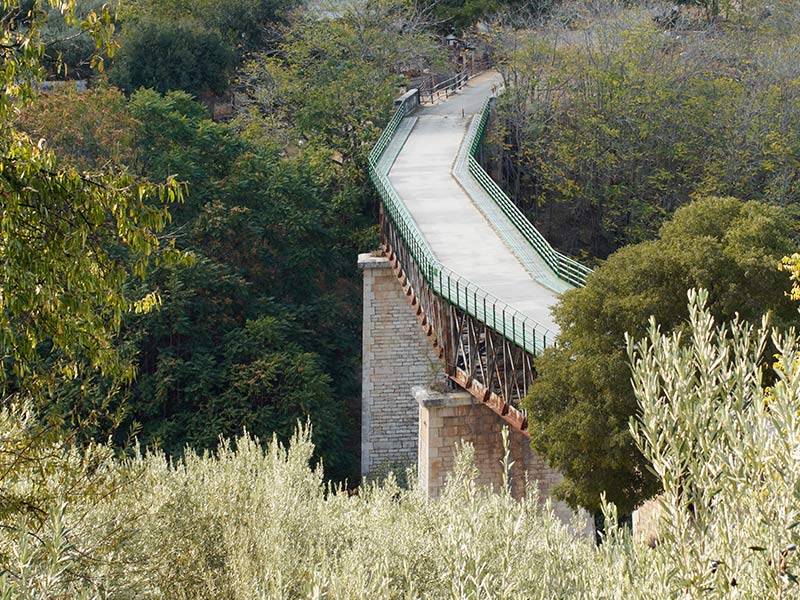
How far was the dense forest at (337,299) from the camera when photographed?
4.97 meters

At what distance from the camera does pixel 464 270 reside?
2139 centimetres

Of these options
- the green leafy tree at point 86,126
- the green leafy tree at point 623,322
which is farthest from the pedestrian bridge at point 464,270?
the green leafy tree at point 86,126

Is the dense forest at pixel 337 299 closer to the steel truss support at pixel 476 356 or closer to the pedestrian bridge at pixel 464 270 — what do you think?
the pedestrian bridge at pixel 464 270

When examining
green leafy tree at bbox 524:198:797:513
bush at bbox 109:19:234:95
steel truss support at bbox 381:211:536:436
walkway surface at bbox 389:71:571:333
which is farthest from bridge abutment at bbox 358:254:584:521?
bush at bbox 109:19:234:95

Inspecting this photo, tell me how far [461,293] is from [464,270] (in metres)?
1.92

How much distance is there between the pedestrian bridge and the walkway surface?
3 centimetres

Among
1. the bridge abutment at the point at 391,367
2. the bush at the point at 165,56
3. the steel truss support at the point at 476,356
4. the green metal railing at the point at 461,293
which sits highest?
the bush at the point at 165,56

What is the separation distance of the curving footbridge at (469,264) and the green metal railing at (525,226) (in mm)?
40

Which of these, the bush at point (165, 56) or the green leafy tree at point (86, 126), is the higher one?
the bush at point (165, 56)

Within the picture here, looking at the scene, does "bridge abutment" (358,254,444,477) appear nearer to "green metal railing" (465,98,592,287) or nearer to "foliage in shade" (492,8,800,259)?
"green metal railing" (465,98,592,287)

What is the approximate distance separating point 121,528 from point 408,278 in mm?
18138

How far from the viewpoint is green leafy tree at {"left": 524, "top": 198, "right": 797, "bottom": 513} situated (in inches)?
540

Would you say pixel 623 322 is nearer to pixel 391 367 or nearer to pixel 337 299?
pixel 391 367

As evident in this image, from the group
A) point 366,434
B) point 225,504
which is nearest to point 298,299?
point 366,434
